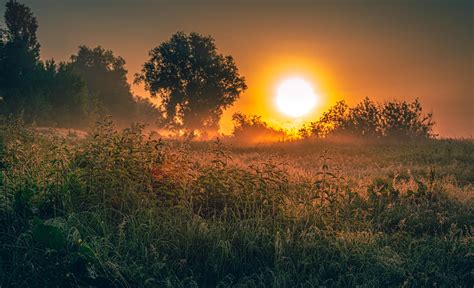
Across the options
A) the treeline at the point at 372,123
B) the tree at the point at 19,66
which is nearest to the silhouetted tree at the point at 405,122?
the treeline at the point at 372,123

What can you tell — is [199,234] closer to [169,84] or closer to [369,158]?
[369,158]

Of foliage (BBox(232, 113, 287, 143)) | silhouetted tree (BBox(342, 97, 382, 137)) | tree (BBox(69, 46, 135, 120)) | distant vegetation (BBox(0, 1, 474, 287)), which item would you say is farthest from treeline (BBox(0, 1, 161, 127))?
distant vegetation (BBox(0, 1, 474, 287))

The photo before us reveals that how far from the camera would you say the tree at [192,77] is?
47.9 m

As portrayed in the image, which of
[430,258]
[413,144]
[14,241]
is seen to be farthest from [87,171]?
[413,144]

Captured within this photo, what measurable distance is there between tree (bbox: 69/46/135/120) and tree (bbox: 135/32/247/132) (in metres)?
19.1

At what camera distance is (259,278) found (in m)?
5.62

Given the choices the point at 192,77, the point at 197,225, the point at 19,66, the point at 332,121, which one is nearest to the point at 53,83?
the point at 19,66

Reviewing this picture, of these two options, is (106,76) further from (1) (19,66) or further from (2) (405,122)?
(2) (405,122)

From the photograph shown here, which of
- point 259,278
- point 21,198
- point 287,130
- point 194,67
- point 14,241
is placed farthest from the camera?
point 194,67

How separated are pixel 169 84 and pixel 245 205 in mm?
41880

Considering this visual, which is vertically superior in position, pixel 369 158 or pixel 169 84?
pixel 169 84

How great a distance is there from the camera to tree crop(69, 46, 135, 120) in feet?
216

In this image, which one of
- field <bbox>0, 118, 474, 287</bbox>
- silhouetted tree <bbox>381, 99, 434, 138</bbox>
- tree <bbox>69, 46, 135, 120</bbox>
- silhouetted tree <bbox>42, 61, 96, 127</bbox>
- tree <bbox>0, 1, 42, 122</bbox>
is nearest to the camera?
field <bbox>0, 118, 474, 287</bbox>

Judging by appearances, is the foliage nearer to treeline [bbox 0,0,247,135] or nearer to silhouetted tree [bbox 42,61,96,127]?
treeline [bbox 0,0,247,135]
